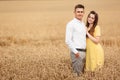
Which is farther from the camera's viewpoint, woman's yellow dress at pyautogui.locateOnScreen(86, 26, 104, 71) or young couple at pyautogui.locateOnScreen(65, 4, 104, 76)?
woman's yellow dress at pyautogui.locateOnScreen(86, 26, 104, 71)

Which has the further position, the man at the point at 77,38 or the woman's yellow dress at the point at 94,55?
the woman's yellow dress at the point at 94,55

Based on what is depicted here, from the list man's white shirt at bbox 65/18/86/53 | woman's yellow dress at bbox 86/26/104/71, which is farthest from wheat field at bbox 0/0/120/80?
man's white shirt at bbox 65/18/86/53

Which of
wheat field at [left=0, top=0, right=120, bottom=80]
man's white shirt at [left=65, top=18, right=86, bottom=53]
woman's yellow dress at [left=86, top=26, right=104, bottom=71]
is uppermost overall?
man's white shirt at [left=65, top=18, right=86, bottom=53]

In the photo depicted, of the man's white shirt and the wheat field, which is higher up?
the man's white shirt

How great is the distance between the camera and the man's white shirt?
18.8ft

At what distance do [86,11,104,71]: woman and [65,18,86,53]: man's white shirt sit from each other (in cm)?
13

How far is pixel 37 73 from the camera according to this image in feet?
19.4

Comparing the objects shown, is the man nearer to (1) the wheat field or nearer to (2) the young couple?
(2) the young couple

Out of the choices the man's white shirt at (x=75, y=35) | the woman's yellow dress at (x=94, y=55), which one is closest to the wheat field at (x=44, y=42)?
the woman's yellow dress at (x=94, y=55)

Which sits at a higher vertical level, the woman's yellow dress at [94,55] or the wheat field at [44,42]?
the woman's yellow dress at [94,55]

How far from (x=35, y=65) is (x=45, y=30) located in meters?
6.07

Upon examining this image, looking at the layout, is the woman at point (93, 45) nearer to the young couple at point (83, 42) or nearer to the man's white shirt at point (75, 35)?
the young couple at point (83, 42)

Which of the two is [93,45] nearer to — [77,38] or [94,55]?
[94,55]

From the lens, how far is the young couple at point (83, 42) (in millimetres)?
5730
